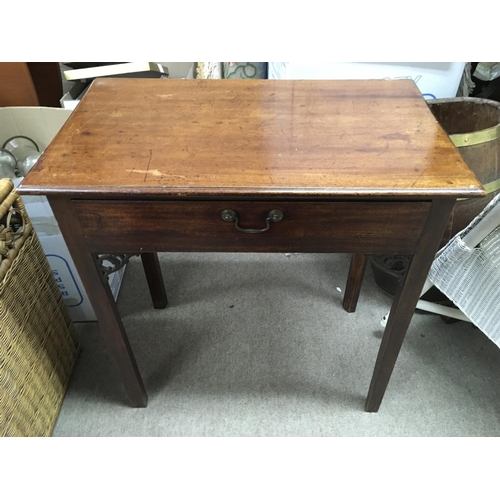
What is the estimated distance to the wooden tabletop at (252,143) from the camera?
0.69 meters

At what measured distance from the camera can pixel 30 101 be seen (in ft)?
4.52

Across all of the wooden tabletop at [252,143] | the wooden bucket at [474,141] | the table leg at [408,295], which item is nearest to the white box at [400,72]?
the wooden bucket at [474,141]

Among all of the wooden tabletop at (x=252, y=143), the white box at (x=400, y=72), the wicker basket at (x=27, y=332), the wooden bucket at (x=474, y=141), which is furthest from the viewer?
the white box at (x=400, y=72)

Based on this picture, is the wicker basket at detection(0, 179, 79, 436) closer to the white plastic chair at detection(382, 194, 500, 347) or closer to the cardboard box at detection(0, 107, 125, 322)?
the cardboard box at detection(0, 107, 125, 322)

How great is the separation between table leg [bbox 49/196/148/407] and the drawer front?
21 mm

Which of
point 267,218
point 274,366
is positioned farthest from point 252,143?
point 274,366

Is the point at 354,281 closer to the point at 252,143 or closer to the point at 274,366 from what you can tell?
the point at 274,366

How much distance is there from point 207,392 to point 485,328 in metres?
0.74

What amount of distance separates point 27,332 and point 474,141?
1167 mm

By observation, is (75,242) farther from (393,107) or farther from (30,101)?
(30,101)

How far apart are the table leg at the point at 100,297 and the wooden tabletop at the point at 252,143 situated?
7cm

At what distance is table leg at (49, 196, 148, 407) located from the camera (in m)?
0.75

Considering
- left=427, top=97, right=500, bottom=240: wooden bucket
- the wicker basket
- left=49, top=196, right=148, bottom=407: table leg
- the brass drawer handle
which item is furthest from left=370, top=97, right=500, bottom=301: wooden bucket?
the wicker basket

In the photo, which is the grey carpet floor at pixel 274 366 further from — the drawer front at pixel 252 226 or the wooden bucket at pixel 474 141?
the drawer front at pixel 252 226
